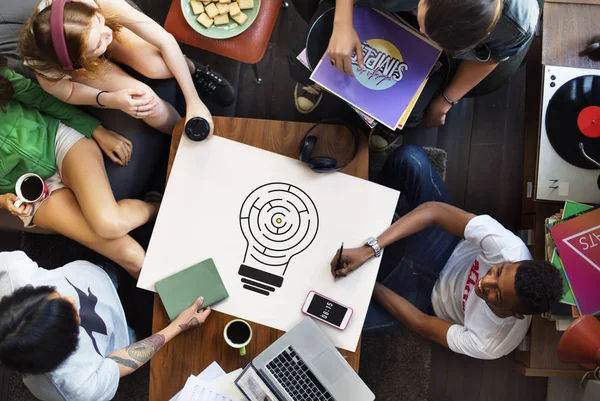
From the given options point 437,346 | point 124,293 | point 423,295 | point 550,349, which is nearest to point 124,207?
point 124,293

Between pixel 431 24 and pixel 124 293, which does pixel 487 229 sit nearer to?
pixel 431 24

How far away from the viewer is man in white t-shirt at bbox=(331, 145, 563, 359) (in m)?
1.28

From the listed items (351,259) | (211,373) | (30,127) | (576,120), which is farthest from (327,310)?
(30,127)

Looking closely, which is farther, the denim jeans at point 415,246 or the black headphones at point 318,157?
the denim jeans at point 415,246

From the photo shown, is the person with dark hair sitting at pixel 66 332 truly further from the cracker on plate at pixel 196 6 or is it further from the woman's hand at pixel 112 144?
the cracker on plate at pixel 196 6

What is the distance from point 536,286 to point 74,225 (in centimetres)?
148

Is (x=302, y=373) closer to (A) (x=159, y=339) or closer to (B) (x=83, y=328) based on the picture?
(A) (x=159, y=339)

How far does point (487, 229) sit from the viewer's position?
1409 millimetres

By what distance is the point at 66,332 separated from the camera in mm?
1235

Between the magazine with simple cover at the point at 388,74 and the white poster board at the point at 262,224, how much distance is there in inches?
9.3

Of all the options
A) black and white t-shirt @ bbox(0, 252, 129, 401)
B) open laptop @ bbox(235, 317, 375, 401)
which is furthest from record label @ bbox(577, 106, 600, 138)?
black and white t-shirt @ bbox(0, 252, 129, 401)

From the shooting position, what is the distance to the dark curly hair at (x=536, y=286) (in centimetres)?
123

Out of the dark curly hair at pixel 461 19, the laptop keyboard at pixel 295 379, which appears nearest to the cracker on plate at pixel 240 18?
the dark curly hair at pixel 461 19

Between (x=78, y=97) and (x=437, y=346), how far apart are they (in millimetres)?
1703
